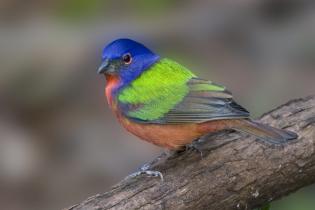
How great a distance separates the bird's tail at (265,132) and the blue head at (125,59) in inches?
30.3

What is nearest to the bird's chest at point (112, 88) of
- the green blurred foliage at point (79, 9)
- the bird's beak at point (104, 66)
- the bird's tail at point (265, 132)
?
the bird's beak at point (104, 66)

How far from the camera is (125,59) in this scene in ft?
20.4

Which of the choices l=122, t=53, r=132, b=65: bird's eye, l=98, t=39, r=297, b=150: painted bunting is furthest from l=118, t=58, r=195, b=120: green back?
l=122, t=53, r=132, b=65: bird's eye

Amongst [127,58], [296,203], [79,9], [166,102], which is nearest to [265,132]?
[166,102]

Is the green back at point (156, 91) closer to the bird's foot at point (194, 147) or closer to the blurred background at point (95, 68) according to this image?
the bird's foot at point (194, 147)

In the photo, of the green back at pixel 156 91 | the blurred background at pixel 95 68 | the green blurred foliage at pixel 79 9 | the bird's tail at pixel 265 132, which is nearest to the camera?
the bird's tail at pixel 265 132

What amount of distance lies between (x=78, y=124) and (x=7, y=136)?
77cm

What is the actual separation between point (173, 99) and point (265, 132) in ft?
2.14

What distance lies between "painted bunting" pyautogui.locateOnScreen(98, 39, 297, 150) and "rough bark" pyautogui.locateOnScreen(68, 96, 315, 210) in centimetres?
18

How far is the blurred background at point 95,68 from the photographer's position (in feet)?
32.1

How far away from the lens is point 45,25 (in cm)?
1171

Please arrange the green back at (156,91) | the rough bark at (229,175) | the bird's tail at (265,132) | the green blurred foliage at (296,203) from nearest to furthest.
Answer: the rough bark at (229,175)
the bird's tail at (265,132)
the green back at (156,91)
the green blurred foliage at (296,203)

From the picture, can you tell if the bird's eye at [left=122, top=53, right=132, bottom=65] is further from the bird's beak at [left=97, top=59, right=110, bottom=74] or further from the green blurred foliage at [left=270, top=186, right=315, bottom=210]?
the green blurred foliage at [left=270, top=186, right=315, bottom=210]

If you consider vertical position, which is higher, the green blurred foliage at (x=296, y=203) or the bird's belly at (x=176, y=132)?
the bird's belly at (x=176, y=132)
